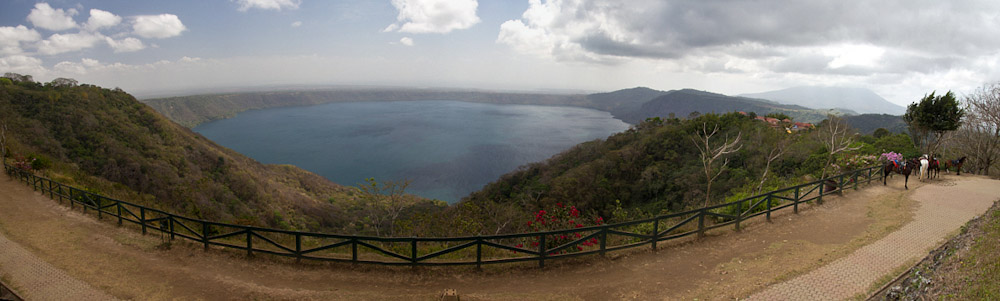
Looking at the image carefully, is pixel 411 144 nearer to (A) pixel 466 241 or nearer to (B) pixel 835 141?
(B) pixel 835 141

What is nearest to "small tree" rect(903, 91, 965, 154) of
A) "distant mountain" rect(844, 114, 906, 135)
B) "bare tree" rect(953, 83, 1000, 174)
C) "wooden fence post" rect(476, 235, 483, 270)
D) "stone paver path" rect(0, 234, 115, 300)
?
"bare tree" rect(953, 83, 1000, 174)

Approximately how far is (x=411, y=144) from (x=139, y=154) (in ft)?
281

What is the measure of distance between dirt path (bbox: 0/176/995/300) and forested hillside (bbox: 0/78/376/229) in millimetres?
18266

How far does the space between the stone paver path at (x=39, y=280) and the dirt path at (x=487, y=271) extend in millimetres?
117

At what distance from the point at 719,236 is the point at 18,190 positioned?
24.2 metres

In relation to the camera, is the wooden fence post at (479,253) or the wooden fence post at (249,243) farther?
the wooden fence post at (249,243)

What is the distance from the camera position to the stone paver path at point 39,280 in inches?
285

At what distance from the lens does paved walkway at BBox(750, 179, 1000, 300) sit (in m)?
6.36

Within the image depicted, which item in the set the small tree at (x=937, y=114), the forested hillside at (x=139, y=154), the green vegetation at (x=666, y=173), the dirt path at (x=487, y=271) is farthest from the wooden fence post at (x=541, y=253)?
the forested hillside at (x=139, y=154)

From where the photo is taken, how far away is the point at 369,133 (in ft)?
490

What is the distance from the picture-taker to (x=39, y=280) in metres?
7.86

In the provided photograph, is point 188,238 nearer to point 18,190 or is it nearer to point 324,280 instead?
point 324,280

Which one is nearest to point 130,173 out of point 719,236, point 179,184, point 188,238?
point 179,184

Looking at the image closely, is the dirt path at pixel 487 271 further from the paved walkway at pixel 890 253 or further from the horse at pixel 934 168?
the horse at pixel 934 168
